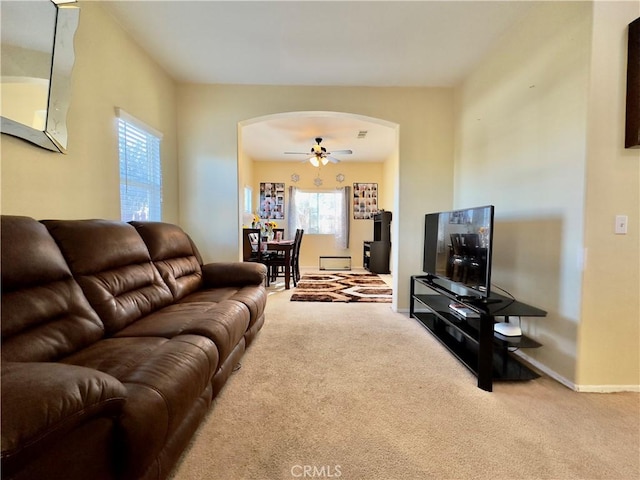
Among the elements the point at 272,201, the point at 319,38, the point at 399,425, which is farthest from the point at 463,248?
the point at 272,201

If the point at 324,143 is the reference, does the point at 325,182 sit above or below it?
below

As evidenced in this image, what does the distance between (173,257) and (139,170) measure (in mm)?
1009

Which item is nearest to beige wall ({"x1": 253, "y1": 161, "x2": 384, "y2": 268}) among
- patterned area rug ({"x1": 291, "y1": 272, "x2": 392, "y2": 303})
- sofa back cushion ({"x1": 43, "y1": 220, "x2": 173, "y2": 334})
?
patterned area rug ({"x1": 291, "y1": 272, "x2": 392, "y2": 303})

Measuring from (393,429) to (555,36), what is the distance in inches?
110

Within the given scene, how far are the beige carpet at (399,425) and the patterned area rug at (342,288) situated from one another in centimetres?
184

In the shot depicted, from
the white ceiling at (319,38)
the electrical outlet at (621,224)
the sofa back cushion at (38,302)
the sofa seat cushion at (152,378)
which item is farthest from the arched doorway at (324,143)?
the sofa seat cushion at (152,378)

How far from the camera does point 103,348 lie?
1.37m

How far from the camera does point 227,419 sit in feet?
5.13

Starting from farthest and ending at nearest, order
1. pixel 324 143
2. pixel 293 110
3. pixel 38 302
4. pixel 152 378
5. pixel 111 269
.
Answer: pixel 324 143 → pixel 293 110 → pixel 111 269 → pixel 38 302 → pixel 152 378

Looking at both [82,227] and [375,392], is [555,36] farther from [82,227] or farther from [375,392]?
[82,227]

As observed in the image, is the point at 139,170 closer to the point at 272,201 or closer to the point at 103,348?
the point at 103,348

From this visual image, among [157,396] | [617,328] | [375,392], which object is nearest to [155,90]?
[157,396]

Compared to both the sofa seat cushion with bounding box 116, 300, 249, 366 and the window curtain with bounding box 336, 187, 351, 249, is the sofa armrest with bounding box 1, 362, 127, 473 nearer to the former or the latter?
the sofa seat cushion with bounding box 116, 300, 249, 366

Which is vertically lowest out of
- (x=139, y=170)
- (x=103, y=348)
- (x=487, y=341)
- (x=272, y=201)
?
(x=487, y=341)
